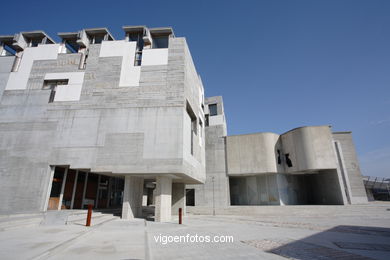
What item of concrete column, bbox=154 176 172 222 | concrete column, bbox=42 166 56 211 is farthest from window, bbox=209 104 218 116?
concrete column, bbox=42 166 56 211

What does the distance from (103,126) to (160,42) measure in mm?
11485

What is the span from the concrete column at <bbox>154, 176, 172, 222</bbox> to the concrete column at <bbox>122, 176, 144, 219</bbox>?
2.49 m

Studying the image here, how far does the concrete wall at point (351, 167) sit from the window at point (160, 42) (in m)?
27.7

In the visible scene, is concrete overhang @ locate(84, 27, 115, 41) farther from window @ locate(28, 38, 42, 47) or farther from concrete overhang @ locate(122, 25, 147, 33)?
window @ locate(28, 38, 42, 47)

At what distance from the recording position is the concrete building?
59.9 ft

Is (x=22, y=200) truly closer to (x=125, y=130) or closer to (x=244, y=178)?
(x=125, y=130)

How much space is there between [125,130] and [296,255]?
16.3 meters

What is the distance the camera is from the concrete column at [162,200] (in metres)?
17.3

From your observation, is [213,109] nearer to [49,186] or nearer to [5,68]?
[49,186]

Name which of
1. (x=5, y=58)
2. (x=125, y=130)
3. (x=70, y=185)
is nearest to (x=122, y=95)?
(x=125, y=130)

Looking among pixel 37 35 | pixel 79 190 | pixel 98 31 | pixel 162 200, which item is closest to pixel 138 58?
pixel 98 31

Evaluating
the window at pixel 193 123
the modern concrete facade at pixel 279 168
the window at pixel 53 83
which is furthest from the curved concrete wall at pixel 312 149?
the window at pixel 53 83

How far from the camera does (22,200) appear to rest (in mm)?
18422

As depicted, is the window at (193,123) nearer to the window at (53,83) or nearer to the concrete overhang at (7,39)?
the window at (53,83)
